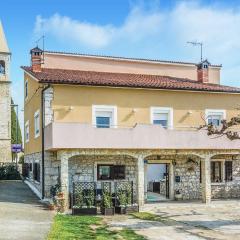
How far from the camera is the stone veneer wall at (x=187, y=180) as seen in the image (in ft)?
84.4

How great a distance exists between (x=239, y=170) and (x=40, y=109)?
12265 millimetres

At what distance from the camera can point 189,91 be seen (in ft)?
84.3

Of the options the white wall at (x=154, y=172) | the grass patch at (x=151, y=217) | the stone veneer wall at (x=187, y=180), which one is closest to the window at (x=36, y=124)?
the stone veneer wall at (x=187, y=180)

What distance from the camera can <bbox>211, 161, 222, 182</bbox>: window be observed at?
1053 inches

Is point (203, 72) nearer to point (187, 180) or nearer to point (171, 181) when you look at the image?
point (187, 180)

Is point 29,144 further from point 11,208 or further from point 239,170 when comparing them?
point 239,170

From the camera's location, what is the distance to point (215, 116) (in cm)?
2670

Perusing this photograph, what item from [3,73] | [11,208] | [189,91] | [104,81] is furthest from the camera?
[3,73]

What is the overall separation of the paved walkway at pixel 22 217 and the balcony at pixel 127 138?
9.70 ft

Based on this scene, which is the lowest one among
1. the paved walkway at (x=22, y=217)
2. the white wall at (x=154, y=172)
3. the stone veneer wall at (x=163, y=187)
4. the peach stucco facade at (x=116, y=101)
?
the paved walkway at (x=22, y=217)

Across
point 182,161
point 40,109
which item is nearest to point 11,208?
point 40,109

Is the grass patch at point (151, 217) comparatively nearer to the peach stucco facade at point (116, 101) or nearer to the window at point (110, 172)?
the window at point (110, 172)

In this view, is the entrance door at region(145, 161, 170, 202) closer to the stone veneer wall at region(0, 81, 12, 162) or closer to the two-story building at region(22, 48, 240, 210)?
the two-story building at region(22, 48, 240, 210)

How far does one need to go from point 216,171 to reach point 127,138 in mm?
7447
